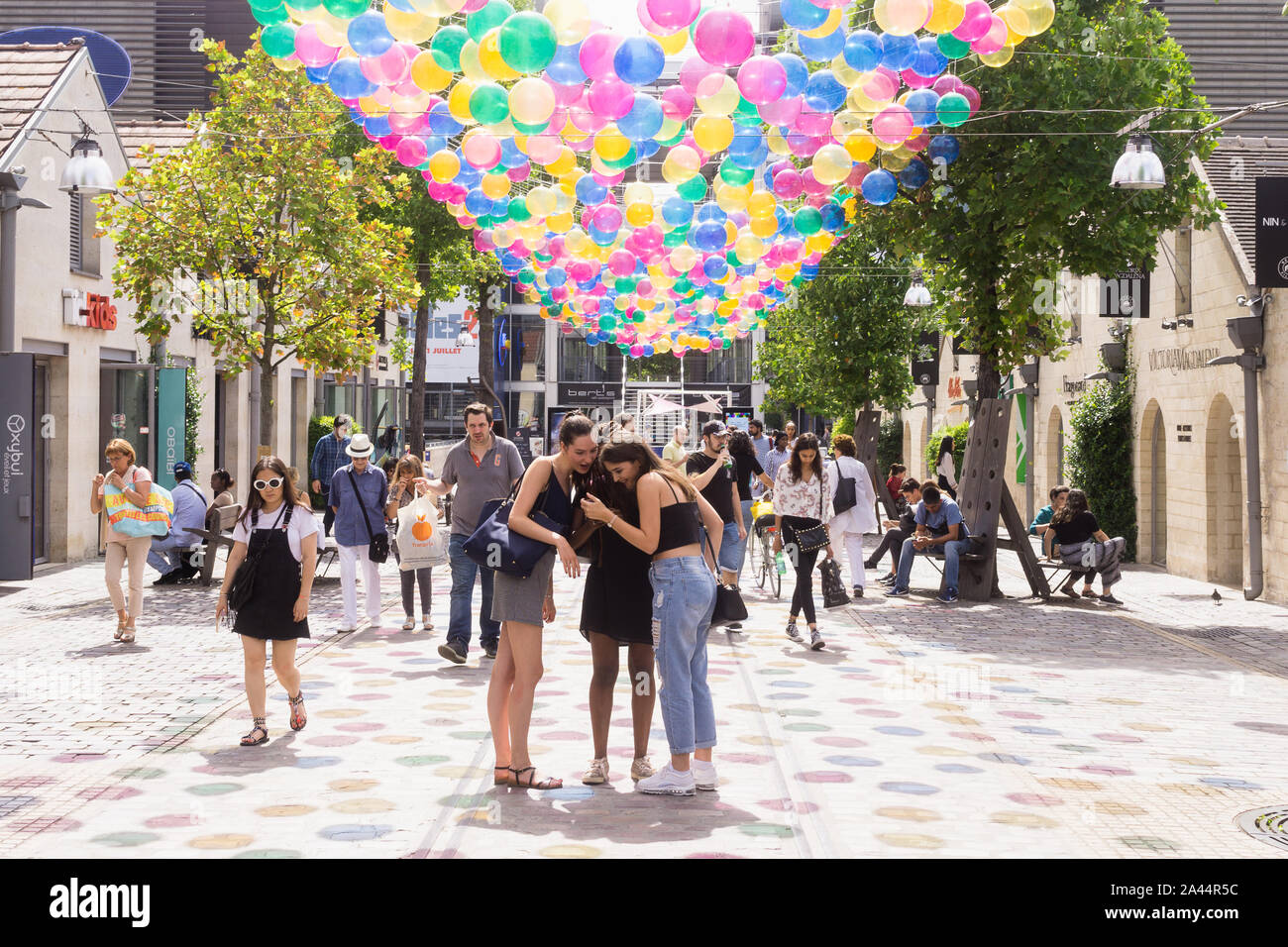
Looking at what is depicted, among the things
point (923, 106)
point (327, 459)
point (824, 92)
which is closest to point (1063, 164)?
point (923, 106)

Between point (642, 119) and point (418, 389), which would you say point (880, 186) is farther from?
point (418, 389)

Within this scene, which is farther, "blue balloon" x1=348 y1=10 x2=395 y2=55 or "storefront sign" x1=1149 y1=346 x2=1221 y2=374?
"storefront sign" x1=1149 y1=346 x2=1221 y2=374

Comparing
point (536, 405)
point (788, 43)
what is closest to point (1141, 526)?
point (788, 43)

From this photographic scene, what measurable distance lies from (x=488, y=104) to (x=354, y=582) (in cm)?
461

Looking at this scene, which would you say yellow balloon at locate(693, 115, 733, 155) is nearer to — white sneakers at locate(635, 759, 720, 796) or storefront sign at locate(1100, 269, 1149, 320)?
white sneakers at locate(635, 759, 720, 796)

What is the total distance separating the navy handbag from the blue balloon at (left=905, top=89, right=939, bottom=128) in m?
7.36

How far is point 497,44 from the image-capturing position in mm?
10359

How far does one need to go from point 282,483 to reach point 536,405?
6335 centimetres

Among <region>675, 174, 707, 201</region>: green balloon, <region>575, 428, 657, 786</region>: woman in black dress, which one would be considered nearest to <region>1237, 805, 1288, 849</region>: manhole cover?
<region>575, 428, 657, 786</region>: woman in black dress

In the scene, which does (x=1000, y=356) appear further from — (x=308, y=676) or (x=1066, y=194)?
(x=308, y=676)

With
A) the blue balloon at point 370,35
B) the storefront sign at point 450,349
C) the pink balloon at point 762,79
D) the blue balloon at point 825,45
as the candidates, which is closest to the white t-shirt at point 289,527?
the blue balloon at point 370,35

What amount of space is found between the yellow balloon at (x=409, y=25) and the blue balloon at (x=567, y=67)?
1.01 meters

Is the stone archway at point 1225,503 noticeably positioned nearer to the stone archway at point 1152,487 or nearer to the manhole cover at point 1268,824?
the stone archway at point 1152,487

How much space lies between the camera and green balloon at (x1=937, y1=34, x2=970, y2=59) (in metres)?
11.6
